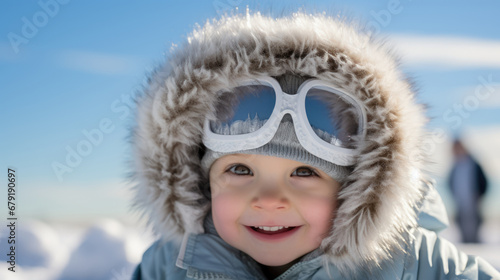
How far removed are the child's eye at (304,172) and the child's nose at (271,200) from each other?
106 mm

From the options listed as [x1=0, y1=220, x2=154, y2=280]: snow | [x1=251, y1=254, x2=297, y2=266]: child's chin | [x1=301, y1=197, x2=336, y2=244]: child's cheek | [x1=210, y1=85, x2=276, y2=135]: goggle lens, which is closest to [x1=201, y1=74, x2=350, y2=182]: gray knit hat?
[x1=210, y1=85, x2=276, y2=135]: goggle lens

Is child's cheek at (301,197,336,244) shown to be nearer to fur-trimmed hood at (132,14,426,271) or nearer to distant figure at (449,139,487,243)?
fur-trimmed hood at (132,14,426,271)

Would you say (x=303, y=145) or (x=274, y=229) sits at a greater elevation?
(x=303, y=145)

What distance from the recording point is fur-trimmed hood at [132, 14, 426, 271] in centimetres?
177

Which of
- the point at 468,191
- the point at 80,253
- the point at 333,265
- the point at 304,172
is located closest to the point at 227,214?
the point at 304,172

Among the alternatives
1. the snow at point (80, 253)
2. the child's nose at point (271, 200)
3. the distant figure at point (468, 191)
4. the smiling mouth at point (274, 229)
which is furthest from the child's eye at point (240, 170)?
the distant figure at point (468, 191)

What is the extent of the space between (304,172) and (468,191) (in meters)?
5.18

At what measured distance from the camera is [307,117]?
181 cm

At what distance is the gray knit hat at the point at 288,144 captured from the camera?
179 centimetres

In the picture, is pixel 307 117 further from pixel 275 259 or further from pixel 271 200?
pixel 275 259

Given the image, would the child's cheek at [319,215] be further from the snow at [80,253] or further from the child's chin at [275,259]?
the snow at [80,253]

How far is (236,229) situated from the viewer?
6.21ft

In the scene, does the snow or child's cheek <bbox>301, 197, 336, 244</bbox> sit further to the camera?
the snow

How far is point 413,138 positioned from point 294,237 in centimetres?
59
